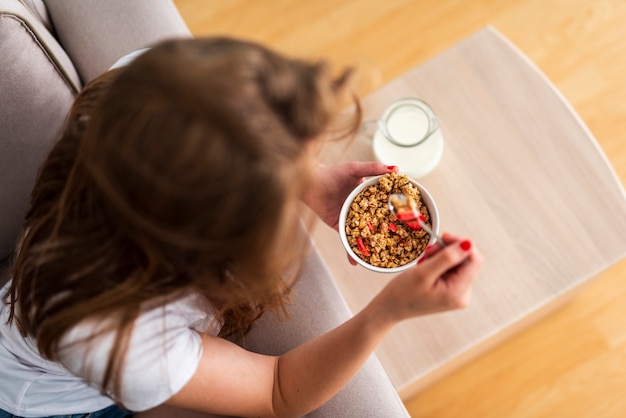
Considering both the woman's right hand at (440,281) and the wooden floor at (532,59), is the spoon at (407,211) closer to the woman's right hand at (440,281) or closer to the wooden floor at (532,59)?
the woman's right hand at (440,281)

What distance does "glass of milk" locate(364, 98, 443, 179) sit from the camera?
1.03 meters

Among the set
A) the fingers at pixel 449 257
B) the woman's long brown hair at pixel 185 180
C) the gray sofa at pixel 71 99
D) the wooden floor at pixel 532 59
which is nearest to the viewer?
the woman's long brown hair at pixel 185 180

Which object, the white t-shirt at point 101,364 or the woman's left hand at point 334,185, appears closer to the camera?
the white t-shirt at point 101,364

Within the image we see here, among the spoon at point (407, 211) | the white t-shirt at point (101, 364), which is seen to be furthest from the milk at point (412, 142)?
the white t-shirt at point (101, 364)

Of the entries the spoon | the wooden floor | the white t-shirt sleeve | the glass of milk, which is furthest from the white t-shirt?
the wooden floor

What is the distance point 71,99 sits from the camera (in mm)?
1009

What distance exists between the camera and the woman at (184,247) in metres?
0.51

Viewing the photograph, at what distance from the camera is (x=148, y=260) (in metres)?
0.60

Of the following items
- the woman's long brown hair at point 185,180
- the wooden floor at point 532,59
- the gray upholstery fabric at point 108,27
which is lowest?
the wooden floor at point 532,59

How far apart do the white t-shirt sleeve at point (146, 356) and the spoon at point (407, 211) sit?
315 millimetres

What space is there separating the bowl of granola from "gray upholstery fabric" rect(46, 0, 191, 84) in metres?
0.48

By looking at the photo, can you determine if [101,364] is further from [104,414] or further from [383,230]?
[383,230]

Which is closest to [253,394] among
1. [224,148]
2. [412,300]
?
[412,300]

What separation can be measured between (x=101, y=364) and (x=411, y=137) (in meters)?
0.64
